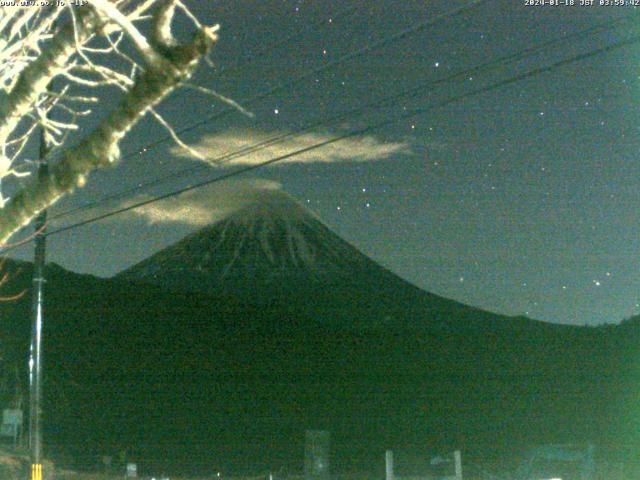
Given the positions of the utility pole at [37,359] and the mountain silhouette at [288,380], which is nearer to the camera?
the utility pole at [37,359]

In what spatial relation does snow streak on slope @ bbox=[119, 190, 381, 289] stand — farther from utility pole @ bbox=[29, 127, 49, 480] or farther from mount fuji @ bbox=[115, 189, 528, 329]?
utility pole @ bbox=[29, 127, 49, 480]

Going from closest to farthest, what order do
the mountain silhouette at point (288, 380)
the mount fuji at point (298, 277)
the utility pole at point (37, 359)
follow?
the utility pole at point (37, 359)
the mountain silhouette at point (288, 380)
the mount fuji at point (298, 277)

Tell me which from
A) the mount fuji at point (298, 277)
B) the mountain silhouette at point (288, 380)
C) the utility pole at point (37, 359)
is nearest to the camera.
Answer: the utility pole at point (37, 359)

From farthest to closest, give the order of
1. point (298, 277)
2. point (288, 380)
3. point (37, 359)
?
point (298, 277)
point (288, 380)
point (37, 359)

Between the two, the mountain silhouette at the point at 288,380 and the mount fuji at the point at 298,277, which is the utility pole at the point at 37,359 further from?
the mount fuji at the point at 298,277

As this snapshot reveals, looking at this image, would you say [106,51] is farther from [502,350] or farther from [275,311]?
[275,311]

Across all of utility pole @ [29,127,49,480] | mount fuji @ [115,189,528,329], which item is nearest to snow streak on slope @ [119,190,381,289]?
mount fuji @ [115,189,528,329]

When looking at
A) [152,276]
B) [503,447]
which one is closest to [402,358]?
[503,447]

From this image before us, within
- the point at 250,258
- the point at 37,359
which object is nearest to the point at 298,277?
the point at 250,258

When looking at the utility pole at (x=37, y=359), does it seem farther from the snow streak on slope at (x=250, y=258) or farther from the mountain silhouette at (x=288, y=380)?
the snow streak on slope at (x=250, y=258)

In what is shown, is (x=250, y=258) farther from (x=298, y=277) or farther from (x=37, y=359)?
(x=37, y=359)

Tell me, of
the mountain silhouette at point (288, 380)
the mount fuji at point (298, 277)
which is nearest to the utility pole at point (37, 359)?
the mountain silhouette at point (288, 380)
